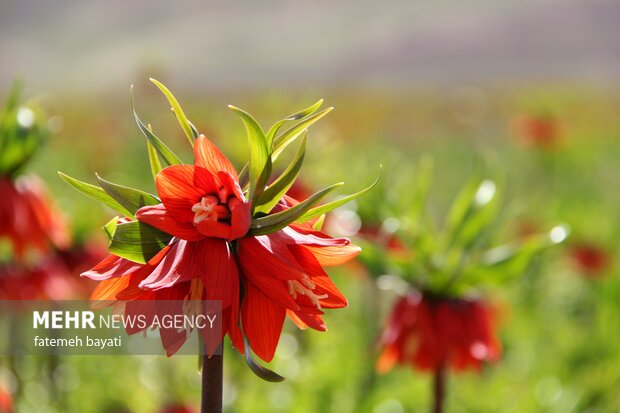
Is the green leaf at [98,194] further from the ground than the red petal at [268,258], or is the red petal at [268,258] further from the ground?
the green leaf at [98,194]

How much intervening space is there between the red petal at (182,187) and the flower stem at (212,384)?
0.11 metres

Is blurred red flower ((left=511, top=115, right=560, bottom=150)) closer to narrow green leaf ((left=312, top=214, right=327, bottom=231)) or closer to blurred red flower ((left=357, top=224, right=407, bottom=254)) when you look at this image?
blurred red flower ((left=357, top=224, right=407, bottom=254))

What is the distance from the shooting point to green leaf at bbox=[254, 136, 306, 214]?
2.05 ft

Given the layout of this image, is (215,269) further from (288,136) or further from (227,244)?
(288,136)

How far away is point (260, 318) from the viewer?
66 centimetres

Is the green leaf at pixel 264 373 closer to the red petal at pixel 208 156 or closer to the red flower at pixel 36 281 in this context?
the red petal at pixel 208 156

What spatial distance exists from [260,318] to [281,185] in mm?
108

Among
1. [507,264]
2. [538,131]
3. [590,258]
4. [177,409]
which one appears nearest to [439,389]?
[507,264]

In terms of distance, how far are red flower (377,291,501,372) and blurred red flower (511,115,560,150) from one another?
3.41m

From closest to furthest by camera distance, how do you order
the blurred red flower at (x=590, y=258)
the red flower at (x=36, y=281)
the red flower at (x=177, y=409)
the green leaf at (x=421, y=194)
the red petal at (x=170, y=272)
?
the red petal at (x=170, y=272) → the green leaf at (x=421, y=194) → the red flower at (x=177, y=409) → the red flower at (x=36, y=281) → the blurred red flower at (x=590, y=258)

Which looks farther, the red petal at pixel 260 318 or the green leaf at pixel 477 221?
the green leaf at pixel 477 221

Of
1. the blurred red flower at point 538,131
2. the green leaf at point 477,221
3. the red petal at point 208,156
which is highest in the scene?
the red petal at point 208,156

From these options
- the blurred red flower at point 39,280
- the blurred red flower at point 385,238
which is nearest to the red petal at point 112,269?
the blurred red flower at point 385,238

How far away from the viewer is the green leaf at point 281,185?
62cm
